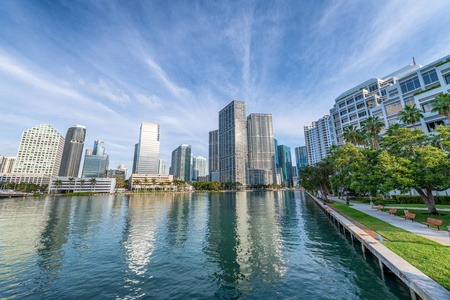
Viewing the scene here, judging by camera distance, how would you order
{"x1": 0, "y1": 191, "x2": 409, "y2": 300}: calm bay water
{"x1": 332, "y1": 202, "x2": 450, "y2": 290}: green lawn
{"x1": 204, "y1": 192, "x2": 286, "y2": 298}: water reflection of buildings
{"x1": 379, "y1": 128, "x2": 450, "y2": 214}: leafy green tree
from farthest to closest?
{"x1": 379, "y1": 128, "x2": 450, "y2": 214}: leafy green tree
{"x1": 204, "y1": 192, "x2": 286, "y2": 298}: water reflection of buildings
{"x1": 0, "y1": 191, "x2": 409, "y2": 300}: calm bay water
{"x1": 332, "y1": 202, "x2": 450, "y2": 290}: green lawn

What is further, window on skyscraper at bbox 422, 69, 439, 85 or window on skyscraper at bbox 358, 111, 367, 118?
window on skyscraper at bbox 358, 111, 367, 118

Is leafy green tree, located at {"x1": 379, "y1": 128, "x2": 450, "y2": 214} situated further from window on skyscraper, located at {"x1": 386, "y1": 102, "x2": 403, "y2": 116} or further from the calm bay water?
window on skyscraper, located at {"x1": 386, "y1": 102, "x2": 403, "y2": 116}

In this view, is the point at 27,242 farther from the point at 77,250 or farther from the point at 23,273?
the point at 23,273

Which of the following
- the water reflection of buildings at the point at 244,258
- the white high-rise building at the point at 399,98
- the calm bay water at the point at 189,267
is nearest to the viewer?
the calm bay water at the point at 189,267

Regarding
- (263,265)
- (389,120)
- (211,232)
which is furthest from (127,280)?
(389,120)

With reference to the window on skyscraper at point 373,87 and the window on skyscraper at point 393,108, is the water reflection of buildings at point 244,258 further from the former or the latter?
the window on skyscraper at point 373,87

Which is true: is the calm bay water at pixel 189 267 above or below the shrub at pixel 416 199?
below

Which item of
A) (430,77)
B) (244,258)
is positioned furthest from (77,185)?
(430,77)

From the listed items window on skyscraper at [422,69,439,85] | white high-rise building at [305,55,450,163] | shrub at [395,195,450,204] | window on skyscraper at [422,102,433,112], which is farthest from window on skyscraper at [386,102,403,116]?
shrub at [395,195,450,204]

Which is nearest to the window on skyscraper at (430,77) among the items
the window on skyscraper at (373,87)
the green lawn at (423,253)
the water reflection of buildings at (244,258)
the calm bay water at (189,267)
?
the window on skyscraper at (373,87)

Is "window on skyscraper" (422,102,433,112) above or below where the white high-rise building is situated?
below

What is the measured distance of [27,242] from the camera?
22453mm

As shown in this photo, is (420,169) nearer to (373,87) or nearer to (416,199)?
(416,199)

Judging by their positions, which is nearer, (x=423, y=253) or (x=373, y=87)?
(x=423, y=253)
